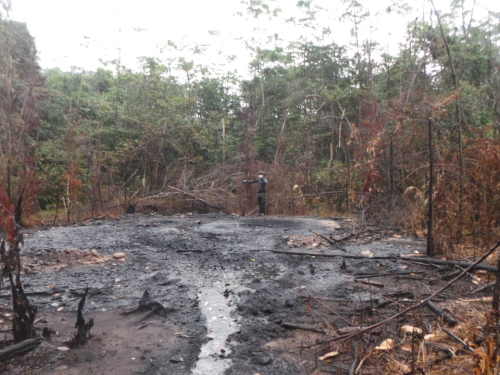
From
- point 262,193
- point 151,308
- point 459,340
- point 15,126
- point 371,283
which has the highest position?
point 15,126

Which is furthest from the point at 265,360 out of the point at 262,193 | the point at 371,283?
the point at 262,193

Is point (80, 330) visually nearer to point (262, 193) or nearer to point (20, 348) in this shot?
point (20, 348)

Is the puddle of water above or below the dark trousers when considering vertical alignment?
below

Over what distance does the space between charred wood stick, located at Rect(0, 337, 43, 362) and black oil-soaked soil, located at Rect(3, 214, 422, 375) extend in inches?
3.0

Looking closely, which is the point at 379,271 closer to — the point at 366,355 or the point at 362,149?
the point at 366,355

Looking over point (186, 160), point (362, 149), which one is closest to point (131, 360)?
point (362, 149)

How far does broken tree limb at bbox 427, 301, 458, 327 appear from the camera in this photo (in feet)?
10.8

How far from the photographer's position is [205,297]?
4.70 m

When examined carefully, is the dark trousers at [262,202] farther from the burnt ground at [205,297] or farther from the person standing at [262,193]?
the burnt ground at [205,297]

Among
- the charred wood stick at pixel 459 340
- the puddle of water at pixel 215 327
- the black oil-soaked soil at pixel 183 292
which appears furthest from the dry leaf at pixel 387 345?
the puddle of water at pixel 215 327

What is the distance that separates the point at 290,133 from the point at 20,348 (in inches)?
727

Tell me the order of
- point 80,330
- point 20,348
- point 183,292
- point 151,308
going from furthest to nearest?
point 183,292 < point 151,308 < point 80,330 < point 20,348

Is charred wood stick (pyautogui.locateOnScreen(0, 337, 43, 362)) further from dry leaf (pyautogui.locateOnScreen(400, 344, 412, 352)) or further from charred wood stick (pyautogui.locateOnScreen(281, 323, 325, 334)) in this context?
dry leaf (pyautogui.locateOnScreen(400, 344, 412, 352))

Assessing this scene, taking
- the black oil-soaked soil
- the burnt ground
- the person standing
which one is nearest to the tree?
the black oil-soaked soil
